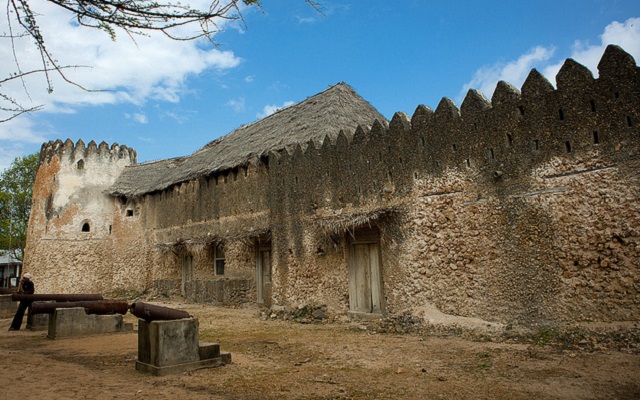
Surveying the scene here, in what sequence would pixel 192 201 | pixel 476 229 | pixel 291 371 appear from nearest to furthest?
pixel 291 371
pixel 476 229
pixel 192 201

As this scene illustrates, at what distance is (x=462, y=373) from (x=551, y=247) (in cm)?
302

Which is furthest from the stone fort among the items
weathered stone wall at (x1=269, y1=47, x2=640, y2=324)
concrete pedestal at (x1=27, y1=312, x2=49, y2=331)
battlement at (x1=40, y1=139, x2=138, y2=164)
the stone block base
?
battlement at (x1=40, y1=139, x2=138, y2=164)

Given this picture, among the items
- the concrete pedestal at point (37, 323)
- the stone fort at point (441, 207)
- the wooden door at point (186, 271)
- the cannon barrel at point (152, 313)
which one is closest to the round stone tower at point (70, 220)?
the wooden door at point (186, 271)

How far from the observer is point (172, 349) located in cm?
562

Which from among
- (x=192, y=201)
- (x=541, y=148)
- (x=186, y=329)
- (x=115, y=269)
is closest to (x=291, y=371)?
(x=186, y=329)

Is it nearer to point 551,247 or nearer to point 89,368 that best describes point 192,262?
point 89,368

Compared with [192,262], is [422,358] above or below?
below

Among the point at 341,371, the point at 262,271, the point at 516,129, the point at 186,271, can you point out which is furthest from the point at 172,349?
the point at 186,271

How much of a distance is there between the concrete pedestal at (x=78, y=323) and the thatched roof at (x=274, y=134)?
254 inches

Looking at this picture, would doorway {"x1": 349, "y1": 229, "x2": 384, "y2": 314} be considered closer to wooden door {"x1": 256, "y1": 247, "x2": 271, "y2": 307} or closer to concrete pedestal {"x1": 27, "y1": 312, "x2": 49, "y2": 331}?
wooden door {"x1": 256, "y1": 247, "x2": 271, "y2": 307}

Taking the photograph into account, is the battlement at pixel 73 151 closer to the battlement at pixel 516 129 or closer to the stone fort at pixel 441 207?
the stone fort at pixel 441 207

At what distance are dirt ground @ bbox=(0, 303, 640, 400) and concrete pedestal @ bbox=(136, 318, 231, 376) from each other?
135mm

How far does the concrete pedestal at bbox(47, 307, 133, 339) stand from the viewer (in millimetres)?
8680

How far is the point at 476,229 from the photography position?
809 centimetres
